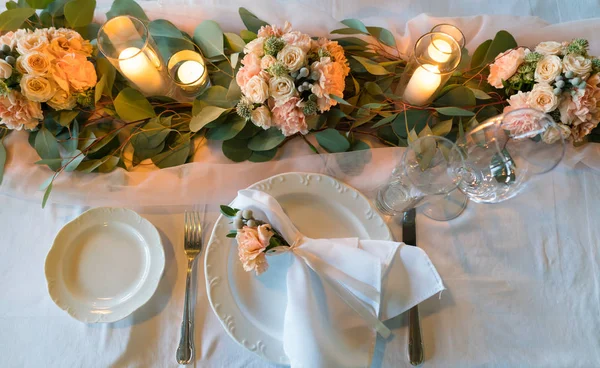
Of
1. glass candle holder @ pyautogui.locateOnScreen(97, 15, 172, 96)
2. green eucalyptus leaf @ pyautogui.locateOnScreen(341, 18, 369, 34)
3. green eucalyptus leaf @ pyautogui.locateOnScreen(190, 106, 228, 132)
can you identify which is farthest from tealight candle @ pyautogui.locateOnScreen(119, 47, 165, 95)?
green eucalyptus leaf @ pyautogui.locateOnScreen(341, 18, 369, 34)

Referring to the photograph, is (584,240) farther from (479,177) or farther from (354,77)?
(354,77)

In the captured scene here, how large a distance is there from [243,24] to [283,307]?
68 centimetres

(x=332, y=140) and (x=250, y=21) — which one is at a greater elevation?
(x=250, y=21)

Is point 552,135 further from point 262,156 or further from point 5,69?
point 5,69

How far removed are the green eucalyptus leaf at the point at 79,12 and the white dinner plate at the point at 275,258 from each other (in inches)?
21.6

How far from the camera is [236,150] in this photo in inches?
34.2

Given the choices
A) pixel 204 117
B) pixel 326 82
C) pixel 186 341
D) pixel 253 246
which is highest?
pixel 326 82

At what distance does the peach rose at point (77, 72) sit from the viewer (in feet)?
2.53

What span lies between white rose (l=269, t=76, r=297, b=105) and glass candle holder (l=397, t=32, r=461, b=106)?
28 cm

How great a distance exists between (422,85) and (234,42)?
430mm

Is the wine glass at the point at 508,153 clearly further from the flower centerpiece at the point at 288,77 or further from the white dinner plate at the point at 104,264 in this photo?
the white dinner plate at the point at 104,264

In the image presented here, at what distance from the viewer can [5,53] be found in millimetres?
758

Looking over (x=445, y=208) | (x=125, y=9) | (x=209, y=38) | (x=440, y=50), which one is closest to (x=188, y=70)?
(x=209, y=38)

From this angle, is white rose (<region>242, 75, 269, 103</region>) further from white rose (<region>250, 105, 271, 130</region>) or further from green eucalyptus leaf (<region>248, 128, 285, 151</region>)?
green eucalyptus leaf (<region>248, 128, 285, 151</region>)
